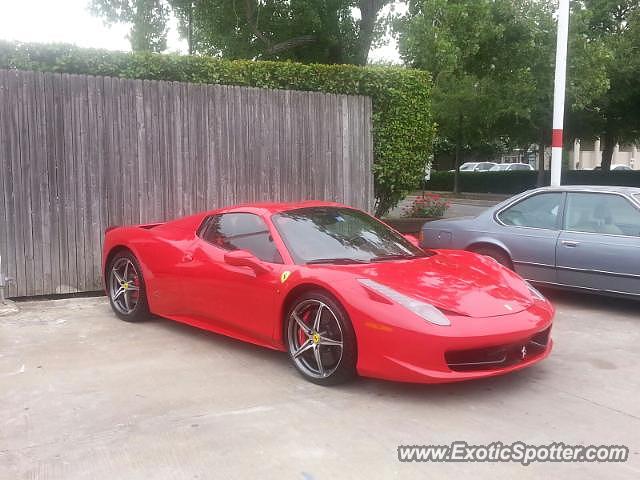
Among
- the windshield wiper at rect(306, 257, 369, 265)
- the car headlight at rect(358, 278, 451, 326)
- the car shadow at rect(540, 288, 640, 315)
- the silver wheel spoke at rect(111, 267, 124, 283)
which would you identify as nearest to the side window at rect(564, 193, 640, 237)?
the car shadow at rect(540, 288, 640, 315)

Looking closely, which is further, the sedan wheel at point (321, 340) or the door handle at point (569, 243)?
the door handle at point (569, 243)

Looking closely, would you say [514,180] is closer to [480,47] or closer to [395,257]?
[480,47]

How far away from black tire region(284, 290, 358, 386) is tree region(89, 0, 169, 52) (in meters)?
17.7

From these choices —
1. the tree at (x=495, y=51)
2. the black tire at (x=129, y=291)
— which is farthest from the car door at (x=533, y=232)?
the tree at (x=495, y=51)

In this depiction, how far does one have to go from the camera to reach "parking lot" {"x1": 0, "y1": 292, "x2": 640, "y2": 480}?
3258 mm

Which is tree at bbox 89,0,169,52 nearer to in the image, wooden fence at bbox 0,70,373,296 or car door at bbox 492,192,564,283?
wooden fence at bbox 0,70,373,296

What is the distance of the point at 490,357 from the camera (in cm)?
413

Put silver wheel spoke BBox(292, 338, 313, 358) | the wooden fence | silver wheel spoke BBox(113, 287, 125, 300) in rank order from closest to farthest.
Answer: silver wheel spoke BBox(292, 338, 313, 358), silver wheel spoke BBox(113, 287, 125, 300), the wooden fence

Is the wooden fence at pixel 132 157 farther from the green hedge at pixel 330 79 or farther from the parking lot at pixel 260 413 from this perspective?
the parking lot at pixel 260 413

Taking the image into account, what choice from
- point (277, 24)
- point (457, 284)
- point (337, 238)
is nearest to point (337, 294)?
point (457, 284)

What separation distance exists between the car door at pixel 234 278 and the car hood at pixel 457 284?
2.27 feet

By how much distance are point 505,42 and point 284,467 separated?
1384 cm

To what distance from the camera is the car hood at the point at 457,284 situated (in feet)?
13.9

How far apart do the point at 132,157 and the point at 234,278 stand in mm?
3277
